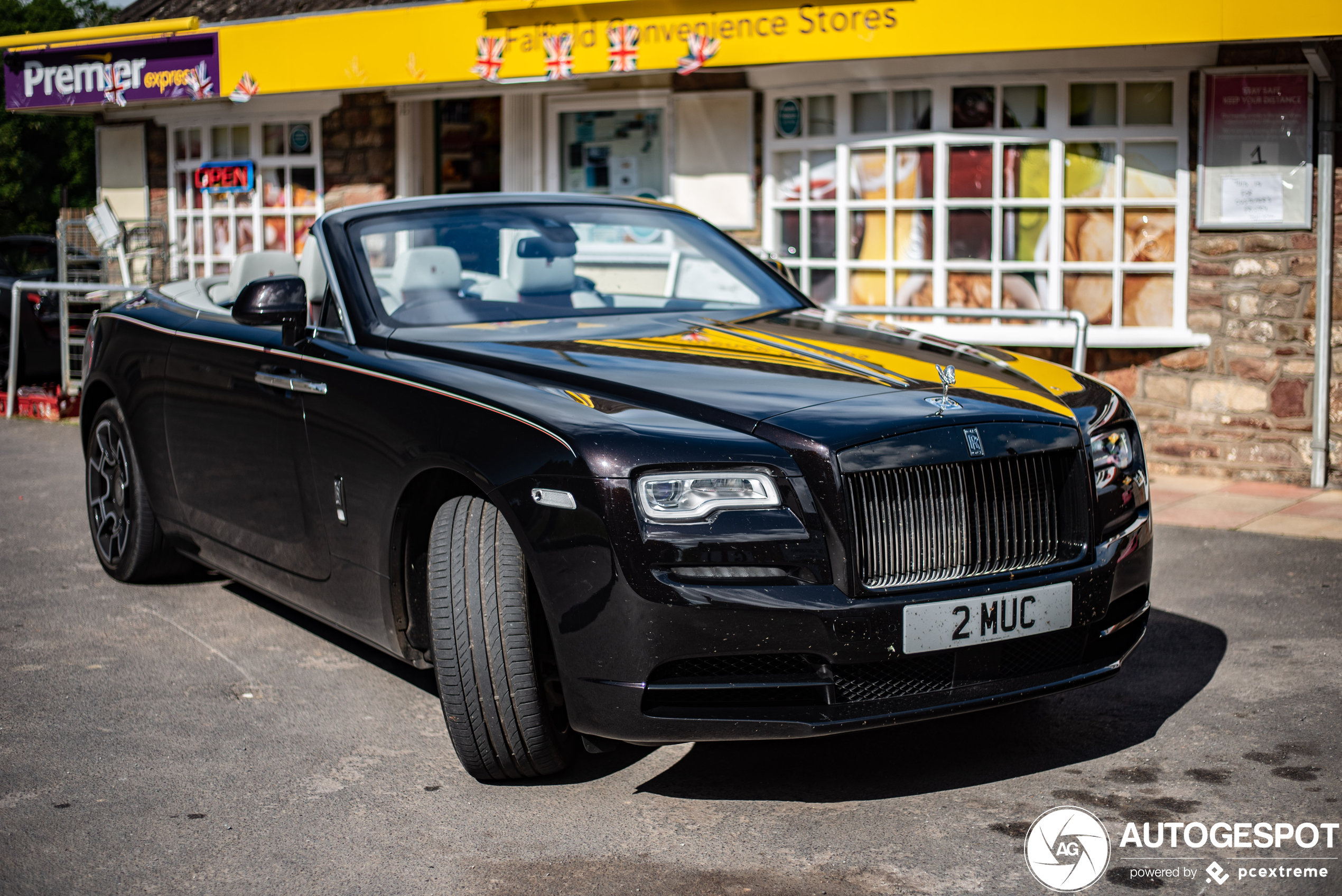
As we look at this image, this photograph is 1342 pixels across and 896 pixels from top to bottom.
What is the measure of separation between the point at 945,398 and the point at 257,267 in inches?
136

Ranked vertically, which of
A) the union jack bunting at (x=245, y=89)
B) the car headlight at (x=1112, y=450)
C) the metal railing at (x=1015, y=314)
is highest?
the union jack bunting at (x=245, y=89)

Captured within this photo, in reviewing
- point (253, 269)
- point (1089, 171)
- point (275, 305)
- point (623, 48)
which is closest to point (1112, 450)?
point (275, 305)

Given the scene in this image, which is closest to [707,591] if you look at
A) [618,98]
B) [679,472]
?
[679,472]

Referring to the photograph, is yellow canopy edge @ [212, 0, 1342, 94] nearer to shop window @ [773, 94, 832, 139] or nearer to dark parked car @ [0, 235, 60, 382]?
shop window @ [773, 94, 832, 139]

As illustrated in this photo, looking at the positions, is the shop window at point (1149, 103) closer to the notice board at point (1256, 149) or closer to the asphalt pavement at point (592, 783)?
the notice board at point (1256, 149)

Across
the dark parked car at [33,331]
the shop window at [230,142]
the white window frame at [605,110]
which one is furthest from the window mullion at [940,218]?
the dark parked car at [33,331]

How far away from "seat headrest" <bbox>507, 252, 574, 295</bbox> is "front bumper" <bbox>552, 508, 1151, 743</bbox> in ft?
5.84

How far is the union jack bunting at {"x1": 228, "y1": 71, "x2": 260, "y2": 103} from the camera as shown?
1141 cm

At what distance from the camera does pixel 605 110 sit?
11.3m

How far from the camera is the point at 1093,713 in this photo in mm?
4227

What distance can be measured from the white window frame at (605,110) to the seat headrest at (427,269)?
5.72m

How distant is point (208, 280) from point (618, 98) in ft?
18.0

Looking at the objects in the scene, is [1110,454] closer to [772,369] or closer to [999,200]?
[772,369]

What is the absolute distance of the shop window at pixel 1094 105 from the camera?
351 inches
